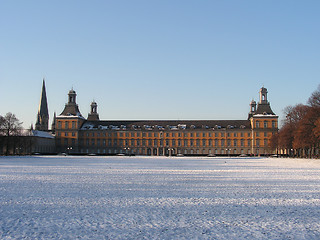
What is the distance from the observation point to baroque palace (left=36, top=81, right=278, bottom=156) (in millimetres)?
111750

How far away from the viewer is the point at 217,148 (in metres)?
113

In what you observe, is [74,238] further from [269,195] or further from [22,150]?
[22,150]

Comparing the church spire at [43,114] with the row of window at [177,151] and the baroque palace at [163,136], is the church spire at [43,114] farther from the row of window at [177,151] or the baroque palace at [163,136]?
the row of window at [177,151]

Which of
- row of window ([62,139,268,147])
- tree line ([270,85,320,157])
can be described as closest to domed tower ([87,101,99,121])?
row of window ([62,139,268,147])

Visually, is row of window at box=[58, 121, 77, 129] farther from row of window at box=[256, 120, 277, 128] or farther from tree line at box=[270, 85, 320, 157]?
tree line at box=[270, 85, 320, 157]

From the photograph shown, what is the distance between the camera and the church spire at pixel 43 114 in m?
145

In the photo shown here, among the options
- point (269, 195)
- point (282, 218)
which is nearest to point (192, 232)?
point (282, 218)

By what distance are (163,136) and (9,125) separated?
166ft

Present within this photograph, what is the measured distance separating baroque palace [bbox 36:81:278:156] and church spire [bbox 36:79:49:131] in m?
32.7

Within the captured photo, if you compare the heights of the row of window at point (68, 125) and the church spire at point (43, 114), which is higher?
the church spire at point (43, 114)

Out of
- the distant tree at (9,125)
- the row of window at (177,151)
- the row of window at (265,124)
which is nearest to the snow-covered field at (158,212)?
the distant tree at (9,125)

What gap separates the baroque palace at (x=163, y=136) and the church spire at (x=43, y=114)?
107 feet

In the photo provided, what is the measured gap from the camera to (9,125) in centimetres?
7269

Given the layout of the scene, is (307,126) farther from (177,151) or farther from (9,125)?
(177,151)
